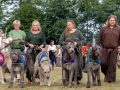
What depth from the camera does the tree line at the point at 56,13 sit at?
48.7 metres

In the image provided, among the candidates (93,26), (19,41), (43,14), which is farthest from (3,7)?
(19,41)

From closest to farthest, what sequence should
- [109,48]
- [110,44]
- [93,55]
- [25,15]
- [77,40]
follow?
[93,55] < [77,40] < [110,44] < [109,48] < [25,15]

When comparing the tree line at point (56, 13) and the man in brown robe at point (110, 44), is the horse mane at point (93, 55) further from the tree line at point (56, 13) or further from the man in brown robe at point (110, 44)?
the tree line at point (56, 13)

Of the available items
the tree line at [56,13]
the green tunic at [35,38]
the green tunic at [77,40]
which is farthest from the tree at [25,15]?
the green tunic at [77,40]

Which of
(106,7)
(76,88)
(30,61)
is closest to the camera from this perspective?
(76,88)

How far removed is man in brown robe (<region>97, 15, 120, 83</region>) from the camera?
10.0 meters

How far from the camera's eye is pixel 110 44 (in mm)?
10039

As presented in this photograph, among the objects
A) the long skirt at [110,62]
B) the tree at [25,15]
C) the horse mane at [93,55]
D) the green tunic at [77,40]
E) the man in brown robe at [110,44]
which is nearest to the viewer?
the horse mane at [93,55]

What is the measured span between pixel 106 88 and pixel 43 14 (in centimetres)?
4422

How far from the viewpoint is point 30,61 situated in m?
9.53

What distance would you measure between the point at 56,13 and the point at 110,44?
41570mm

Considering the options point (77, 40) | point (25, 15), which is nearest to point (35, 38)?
point (77, 40)

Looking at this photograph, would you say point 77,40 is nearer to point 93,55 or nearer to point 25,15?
point 93,55

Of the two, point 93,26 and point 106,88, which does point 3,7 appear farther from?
point 106,88
